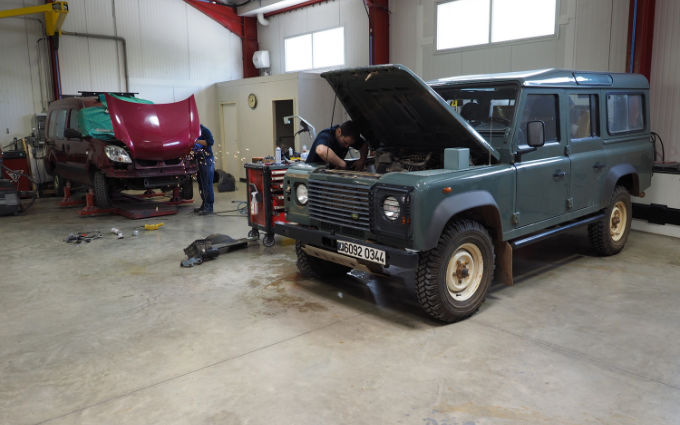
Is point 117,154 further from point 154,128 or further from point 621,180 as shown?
point 621,180

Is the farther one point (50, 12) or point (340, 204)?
point (50, 12)

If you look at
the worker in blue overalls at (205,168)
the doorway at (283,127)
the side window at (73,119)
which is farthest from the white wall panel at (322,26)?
the side window at (73,119)

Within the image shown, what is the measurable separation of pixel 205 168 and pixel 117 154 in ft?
4.51

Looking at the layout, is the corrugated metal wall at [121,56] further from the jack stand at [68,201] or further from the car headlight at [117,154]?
the car headlight at [117,154]

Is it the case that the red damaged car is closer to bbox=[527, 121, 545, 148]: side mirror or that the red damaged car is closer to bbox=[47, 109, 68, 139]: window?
bbox=[47, 109, 68, 139]: window

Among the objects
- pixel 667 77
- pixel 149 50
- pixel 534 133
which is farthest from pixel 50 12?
pixel 667 77

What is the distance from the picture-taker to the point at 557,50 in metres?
8.25

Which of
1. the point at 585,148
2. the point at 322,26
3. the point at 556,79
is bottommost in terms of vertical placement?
the point at 585,148

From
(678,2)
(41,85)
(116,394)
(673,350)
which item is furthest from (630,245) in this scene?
(41,85)

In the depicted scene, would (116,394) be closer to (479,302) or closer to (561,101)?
(479,302)

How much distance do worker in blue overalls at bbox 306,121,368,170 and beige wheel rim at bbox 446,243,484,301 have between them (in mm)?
1508

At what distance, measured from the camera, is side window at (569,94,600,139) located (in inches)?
189

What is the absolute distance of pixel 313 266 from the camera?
4.95 m

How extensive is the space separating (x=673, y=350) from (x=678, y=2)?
→ 18.7 feet
